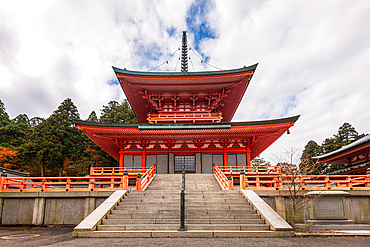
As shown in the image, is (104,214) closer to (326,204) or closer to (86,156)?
(326,204)

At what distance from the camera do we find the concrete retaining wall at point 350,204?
11.7 metres

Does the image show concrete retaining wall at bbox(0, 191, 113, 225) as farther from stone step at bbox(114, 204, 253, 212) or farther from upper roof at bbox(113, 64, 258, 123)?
upper roof at bbox(113, 64, 258, 123)

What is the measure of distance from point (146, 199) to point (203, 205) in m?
2.96

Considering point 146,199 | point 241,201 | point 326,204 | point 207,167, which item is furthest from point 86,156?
point 326,204

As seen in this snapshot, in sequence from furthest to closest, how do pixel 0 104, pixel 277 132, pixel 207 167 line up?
1. pixel 0 104
2. pixel 207 167
3. pixel 277 132

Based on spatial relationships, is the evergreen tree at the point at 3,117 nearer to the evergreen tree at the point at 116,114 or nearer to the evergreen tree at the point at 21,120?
the evergreen tree at the point at 21,120

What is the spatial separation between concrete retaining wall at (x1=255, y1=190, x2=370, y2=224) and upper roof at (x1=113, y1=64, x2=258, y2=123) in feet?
38.3

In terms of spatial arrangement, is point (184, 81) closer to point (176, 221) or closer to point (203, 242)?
point (176, 221)

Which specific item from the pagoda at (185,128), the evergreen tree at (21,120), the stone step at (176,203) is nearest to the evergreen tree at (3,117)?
the evergreen tree at (21,120)

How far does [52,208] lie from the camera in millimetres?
12227

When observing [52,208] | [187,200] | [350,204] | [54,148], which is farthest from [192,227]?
[54,148]

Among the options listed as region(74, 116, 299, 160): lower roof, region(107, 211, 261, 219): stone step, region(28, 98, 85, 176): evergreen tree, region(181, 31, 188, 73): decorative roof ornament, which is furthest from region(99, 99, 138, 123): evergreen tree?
region(107, 211, 261, 219): stone step

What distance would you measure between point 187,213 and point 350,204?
351 inches

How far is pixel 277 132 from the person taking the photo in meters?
19.0
